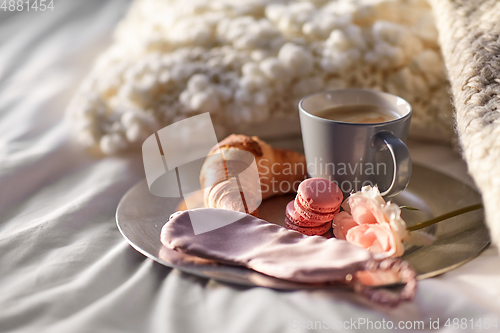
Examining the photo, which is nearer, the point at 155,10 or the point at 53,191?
the point at 53,191

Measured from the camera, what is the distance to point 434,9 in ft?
2.04

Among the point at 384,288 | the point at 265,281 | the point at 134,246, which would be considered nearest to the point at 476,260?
the point at 384,288

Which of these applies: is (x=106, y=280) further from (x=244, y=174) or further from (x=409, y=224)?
(x=409, y=224)

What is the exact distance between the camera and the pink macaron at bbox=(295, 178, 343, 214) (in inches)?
18.0

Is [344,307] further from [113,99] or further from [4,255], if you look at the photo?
[113,99]

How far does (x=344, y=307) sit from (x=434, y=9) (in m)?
0.50

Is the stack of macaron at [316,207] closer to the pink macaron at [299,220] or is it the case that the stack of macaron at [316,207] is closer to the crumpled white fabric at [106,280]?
the pink macaron at [299,220]

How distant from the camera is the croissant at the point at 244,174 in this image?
511 mm

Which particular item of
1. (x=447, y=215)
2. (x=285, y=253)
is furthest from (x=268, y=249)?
(x=447, y=215)

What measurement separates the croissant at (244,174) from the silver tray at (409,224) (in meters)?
0.03

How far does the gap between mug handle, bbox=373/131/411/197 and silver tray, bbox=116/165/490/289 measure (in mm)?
51

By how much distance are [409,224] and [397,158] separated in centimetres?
9

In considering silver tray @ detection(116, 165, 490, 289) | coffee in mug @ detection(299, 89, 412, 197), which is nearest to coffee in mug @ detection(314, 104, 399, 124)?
coffee in mug @ detection(299, 89, 412, 197)

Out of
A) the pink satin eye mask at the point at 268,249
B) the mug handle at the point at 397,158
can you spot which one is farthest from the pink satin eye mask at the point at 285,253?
the mug handle at the point at 397,158
